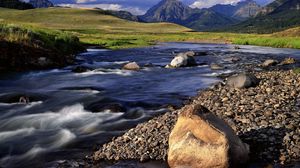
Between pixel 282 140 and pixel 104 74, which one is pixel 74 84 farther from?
pixel 282 140

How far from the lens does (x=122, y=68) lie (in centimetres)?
4369

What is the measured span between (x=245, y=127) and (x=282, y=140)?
1874mm

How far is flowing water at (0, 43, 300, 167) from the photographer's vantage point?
16672 mm

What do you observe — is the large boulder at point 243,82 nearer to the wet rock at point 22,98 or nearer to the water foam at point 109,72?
the wet rock at point 22,98

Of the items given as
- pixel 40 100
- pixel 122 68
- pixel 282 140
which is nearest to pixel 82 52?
pixel 122 68

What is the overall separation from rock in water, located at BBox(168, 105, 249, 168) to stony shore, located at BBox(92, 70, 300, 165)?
985 millimetres

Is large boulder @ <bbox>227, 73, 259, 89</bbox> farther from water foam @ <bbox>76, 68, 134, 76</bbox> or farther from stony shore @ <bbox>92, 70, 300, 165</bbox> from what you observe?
water foam @ <bbox>76, 68, 134, 76</bbox>

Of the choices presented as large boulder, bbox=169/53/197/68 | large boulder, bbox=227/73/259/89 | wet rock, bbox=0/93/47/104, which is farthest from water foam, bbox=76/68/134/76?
large boulder, bbox=227/73/259/89

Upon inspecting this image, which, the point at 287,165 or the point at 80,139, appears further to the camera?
the point at 80,139

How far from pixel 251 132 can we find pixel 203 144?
3.38m

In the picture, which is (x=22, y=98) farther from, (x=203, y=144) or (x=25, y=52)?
(x=203, y=144)

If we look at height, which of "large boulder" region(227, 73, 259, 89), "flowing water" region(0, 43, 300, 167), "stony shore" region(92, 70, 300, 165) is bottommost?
"flowing water" region(0, 43, 300, 167)

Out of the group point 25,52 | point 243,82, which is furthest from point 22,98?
point 25,52

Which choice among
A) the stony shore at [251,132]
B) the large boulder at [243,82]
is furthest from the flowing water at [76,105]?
the large boulder at [243,82]
